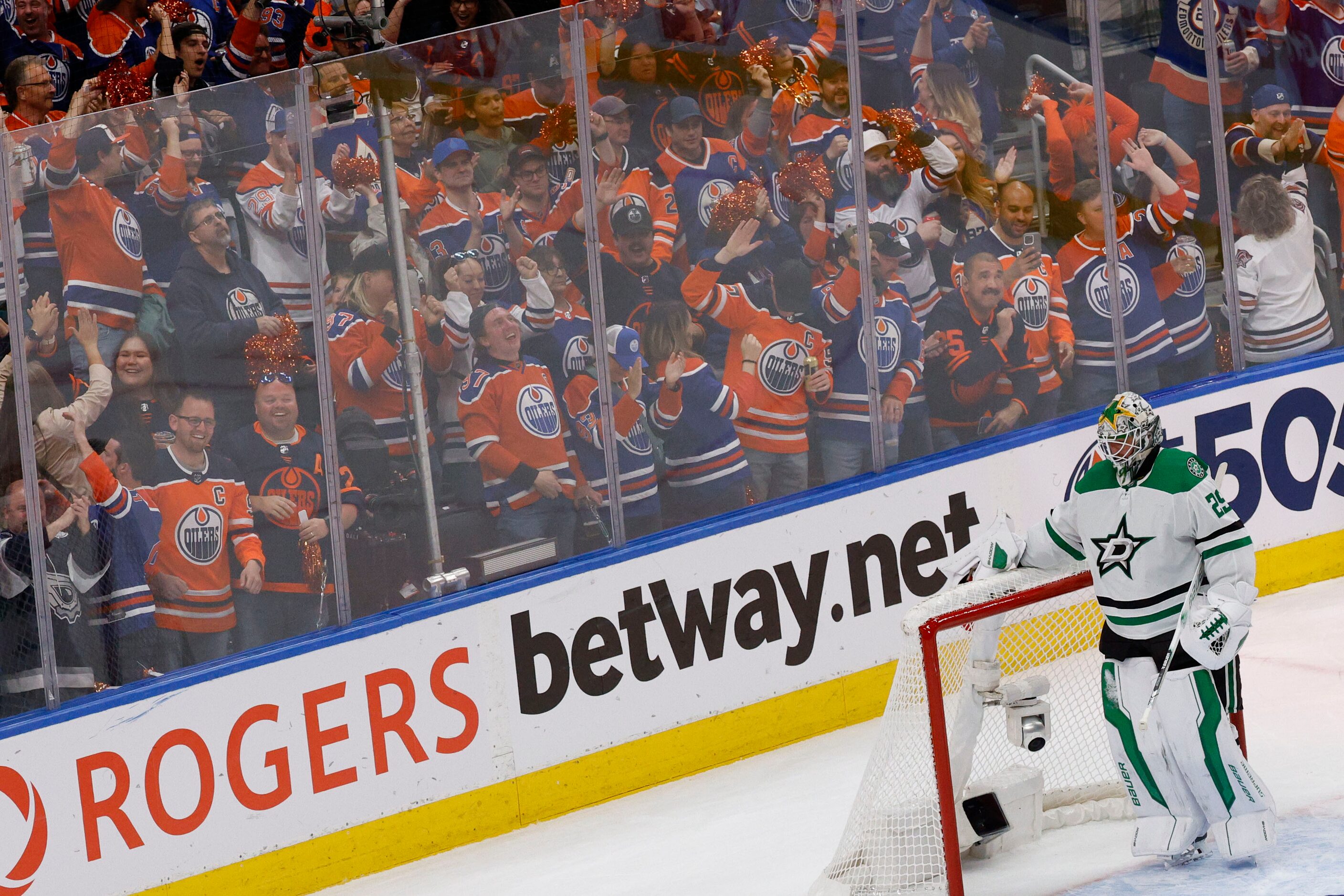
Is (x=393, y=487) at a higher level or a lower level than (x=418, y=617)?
higher

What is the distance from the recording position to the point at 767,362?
223 inches

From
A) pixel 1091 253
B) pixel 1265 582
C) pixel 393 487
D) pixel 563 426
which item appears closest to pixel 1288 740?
pixel 1265 582

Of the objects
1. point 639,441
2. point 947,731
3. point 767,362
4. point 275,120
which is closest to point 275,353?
point 275,120

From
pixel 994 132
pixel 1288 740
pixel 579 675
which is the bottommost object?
pixel 1288 740

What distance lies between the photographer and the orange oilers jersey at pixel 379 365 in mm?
4988

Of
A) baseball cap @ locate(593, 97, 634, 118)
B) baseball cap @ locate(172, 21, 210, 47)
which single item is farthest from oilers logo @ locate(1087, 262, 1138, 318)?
baseball cap @ locate(172, 21, 210, 47)

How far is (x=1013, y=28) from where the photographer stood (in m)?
6.00

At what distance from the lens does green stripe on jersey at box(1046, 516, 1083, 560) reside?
4.43 m

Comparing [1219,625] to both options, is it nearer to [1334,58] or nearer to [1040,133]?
[1040,133]

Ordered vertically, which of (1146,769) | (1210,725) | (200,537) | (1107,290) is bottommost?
(1146,769)

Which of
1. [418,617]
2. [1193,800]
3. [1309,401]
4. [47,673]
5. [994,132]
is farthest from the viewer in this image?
[1309,401]

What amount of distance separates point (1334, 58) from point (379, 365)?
389cm

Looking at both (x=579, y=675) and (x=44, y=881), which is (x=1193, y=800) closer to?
(x=579, y=675)

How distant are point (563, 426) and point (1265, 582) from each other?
282 cm
